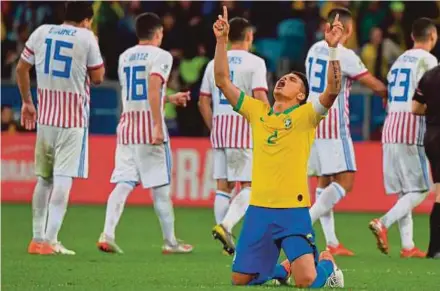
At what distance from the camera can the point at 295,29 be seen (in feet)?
74.0

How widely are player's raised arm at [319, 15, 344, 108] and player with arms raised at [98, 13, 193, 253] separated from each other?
404 centimetres

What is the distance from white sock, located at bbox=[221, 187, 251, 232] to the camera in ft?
45.1

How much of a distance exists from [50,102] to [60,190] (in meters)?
0.87

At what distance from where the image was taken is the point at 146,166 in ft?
46.2

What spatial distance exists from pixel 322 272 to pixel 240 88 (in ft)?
14.3

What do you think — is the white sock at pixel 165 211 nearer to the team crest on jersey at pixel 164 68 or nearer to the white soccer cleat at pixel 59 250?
the white soccer cleat at pixel 59 250

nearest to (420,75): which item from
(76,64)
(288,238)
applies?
(76,64)

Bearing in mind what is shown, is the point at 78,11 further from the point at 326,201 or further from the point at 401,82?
the point at 401,82

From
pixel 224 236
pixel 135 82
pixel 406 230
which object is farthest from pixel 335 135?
pixel 135 82

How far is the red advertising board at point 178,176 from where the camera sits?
2058 cm

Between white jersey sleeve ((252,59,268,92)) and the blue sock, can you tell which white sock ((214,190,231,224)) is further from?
the blue sock

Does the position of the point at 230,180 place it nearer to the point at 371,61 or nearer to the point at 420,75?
the point at 420,75

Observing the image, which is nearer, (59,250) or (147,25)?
(59,250)

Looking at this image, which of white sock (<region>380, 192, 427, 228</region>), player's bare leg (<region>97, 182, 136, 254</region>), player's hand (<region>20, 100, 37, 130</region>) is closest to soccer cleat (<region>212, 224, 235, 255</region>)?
player's bare leg (<region>97, 182, 136, 254</region>)
